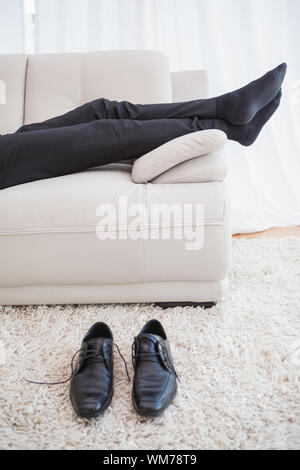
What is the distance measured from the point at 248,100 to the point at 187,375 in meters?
0.91

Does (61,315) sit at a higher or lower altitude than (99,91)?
lower

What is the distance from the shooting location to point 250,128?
1.22 m

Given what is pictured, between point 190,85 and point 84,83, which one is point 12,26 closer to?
point 84,83

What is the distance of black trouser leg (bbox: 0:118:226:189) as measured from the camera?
3.35 feet

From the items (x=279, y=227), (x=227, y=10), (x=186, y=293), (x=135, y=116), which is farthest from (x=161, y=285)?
(x=227, y=10)

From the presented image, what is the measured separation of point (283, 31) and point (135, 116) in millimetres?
1286

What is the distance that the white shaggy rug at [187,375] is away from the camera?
598 millimetres

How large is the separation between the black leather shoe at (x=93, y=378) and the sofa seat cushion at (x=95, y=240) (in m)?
0.21

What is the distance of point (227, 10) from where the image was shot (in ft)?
6.17

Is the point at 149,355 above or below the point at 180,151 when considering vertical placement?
below

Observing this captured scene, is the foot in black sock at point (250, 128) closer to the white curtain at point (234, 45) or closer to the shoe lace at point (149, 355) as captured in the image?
the white curtain at point (234, 45)

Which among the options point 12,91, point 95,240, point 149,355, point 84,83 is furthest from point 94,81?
point 149,355

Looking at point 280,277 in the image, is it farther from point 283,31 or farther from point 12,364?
point 283,31

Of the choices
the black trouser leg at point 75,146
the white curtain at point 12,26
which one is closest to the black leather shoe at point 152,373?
the black trouser leg at point 75,146
